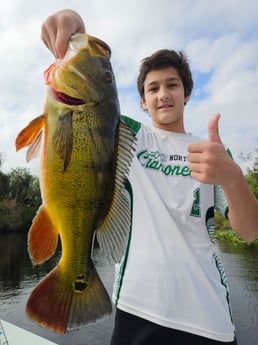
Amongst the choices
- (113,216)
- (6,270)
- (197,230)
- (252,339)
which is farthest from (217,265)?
(6,270)

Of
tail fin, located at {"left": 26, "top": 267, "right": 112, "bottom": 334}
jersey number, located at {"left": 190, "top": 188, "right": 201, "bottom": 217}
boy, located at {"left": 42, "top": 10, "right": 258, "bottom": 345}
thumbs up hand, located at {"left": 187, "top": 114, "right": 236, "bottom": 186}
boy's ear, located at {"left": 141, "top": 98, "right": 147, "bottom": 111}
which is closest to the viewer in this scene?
tail fin, located at {"left": 26, "top": 267, "right": 112, "bottom": 334}

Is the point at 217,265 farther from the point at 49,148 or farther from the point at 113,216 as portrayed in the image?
the point at 49,148

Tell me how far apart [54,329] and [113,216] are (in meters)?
0.47

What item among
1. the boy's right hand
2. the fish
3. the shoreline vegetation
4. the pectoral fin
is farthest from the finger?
the shoreline vegetation

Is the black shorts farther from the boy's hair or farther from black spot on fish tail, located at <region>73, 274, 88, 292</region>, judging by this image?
the boy's hair

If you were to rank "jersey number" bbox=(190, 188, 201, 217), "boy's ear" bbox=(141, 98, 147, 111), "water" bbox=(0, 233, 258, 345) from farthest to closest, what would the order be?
"water" bbox=(0, 233, 258, 345)
"boy's ear" bbox=(141, 98, 147, 111)
"jersey number" bbox=(190, 188, 201, 217)

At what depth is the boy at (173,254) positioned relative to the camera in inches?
73.8

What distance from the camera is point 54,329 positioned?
4.00 feet

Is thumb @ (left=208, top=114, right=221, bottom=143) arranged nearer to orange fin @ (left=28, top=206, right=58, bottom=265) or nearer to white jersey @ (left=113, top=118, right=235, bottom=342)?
white jersey @ (left=113, top=118, right=235, bottom=342)

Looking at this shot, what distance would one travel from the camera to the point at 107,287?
1678cm

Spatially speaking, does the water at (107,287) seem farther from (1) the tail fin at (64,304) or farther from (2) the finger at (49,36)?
(2) the finger at (49,36)

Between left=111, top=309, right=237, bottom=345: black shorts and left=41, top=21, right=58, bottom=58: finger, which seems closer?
left=41, top=21, right=58, bottom=58: finger

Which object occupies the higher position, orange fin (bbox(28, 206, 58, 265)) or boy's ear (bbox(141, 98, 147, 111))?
boy's ear (bbox(141, 98, 147, 111))

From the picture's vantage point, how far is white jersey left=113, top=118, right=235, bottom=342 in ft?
6.40
